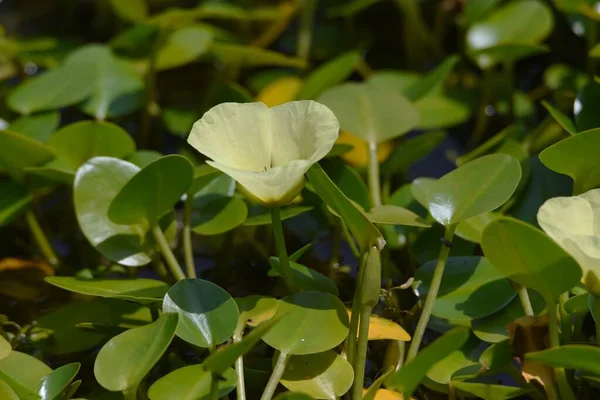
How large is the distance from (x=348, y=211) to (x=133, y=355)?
0.22 meters

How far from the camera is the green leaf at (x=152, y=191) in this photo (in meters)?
0.72

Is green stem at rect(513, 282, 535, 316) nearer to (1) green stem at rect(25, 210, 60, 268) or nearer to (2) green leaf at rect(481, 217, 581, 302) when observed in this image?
(2) green leaf at rect(481, 217, 581, 302)

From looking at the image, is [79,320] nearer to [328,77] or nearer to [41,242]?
[41,242]

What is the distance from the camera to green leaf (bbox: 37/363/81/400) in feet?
2.10

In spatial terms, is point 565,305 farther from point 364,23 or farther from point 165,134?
point 364,23

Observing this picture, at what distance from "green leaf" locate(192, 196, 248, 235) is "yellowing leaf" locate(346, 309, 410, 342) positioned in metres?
0.16

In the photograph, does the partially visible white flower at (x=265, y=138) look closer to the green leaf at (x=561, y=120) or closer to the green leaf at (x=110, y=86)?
the green leaf at (x=561, y=120)

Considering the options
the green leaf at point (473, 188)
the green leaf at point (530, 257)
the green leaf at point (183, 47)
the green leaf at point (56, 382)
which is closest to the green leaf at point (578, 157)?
the green leaf at point (473, 188)

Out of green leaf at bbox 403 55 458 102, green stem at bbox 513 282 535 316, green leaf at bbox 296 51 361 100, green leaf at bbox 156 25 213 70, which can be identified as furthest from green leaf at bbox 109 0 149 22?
green stem at bbox 513 282 535 316

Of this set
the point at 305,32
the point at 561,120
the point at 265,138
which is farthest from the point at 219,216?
the point at 305,32

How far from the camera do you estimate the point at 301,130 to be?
2.16 ft

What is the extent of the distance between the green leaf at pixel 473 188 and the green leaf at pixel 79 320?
1.02ft

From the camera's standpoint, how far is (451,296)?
74 centimetres

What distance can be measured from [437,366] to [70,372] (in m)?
0.33
